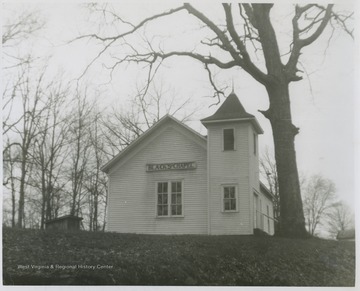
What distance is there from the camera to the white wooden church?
46.9 feet

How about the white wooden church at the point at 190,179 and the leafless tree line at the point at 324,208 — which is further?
the white wooden church at the point at 190,179

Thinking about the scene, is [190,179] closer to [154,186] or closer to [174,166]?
[174,166]

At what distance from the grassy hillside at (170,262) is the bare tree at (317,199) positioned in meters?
1.22

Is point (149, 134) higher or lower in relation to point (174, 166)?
higher

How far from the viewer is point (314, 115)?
34.0 ft

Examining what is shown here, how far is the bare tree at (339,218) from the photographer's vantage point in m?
9.25

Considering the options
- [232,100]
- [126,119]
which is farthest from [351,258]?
[126,119]

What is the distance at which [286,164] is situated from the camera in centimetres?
1115

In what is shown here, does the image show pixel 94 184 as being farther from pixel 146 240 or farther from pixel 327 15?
pixel 327 15

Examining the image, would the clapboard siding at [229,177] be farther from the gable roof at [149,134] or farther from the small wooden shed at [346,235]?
the small wooden shed at [346,235]

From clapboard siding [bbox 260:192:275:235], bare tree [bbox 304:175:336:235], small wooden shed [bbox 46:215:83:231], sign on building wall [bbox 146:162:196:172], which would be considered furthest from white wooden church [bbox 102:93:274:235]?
clapboard siding [bbox 260:192:275:235]

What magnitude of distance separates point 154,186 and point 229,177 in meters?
2.51

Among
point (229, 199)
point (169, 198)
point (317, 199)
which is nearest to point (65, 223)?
point (169, 198)

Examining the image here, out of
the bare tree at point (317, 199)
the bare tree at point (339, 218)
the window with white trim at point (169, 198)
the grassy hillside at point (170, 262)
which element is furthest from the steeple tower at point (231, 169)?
the grassy hillside at point (170, 262)
